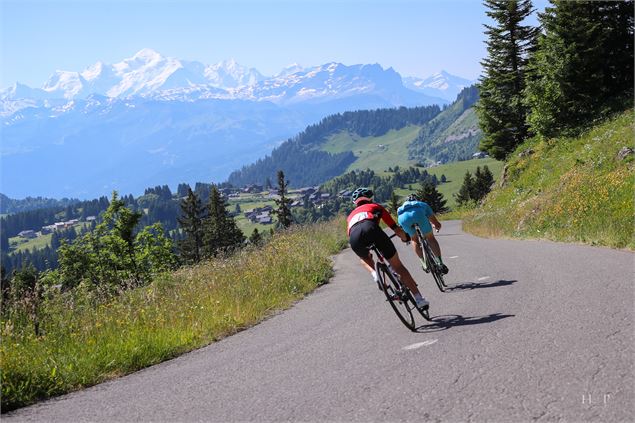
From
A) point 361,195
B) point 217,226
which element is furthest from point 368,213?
point 217,226

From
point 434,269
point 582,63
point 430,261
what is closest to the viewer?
point 434,269

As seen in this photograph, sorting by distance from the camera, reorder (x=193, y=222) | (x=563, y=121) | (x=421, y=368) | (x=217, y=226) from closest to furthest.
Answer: (x=421, y=368), (x=563, y=121), (x=217, y=226), (x=193, y=222)

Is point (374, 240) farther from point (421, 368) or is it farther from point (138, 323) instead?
point (138, 323)

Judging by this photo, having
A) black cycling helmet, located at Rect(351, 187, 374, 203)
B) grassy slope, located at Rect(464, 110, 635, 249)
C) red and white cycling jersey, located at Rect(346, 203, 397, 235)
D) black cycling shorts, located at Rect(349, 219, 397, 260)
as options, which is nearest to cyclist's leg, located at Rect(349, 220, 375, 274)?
black cycling shorts, located at Rect(349, 219, 397, 260)

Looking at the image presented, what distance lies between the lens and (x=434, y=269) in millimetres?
10820

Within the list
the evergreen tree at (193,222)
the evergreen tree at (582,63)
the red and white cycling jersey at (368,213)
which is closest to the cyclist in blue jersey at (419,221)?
the red and white cycling jersey at (368,213)

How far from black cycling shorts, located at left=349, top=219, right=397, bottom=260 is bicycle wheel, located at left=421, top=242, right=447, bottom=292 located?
3172mm

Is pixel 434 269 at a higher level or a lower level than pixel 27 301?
lower

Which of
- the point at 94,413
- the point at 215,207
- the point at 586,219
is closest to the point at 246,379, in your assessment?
the point at 94,413

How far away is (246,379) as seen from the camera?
6.09 m

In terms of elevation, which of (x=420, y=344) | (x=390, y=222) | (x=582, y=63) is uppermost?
(x=582, y=63)

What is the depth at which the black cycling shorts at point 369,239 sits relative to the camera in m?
7.78

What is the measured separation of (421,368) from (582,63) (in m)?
32.1

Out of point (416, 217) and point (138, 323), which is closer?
point (138, 323)
